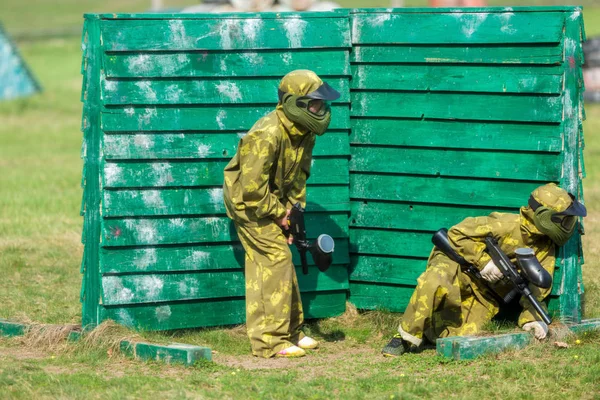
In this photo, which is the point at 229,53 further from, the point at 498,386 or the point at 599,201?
the point at 599,201

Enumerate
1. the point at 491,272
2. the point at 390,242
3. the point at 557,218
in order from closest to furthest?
1. the point at 557,218
2. the point at 491,272
3. the point at 390,242

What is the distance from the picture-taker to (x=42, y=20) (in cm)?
4947

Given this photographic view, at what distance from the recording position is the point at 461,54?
293 inches

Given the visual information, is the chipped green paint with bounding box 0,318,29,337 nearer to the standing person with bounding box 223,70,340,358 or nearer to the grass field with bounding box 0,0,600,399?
→ the grass field with bounding box 0,0,600,399

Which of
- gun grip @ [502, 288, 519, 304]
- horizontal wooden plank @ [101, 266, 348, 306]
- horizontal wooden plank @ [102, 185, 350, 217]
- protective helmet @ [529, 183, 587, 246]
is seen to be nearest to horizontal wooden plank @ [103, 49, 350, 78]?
horizontal wooden plank @ [102, 185, 350, 217]

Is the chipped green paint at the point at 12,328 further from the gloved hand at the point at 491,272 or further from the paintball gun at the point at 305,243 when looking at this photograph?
the gloved hand at the point at 491,272

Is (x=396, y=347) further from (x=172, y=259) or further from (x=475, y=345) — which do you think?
(x=172, y=259)

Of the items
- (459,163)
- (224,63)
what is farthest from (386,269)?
(224,63)

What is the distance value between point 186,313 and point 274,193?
1156 mm

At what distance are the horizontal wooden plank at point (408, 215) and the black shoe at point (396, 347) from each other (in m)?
1.04

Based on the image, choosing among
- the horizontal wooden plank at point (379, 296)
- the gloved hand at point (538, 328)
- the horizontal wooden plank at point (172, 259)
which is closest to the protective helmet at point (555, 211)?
the gloved hand at point (538, 328)

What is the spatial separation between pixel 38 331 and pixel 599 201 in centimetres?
736

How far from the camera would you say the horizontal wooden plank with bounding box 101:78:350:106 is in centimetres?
714

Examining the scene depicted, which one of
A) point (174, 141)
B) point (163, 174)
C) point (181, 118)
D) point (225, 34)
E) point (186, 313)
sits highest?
point (225, 34)
